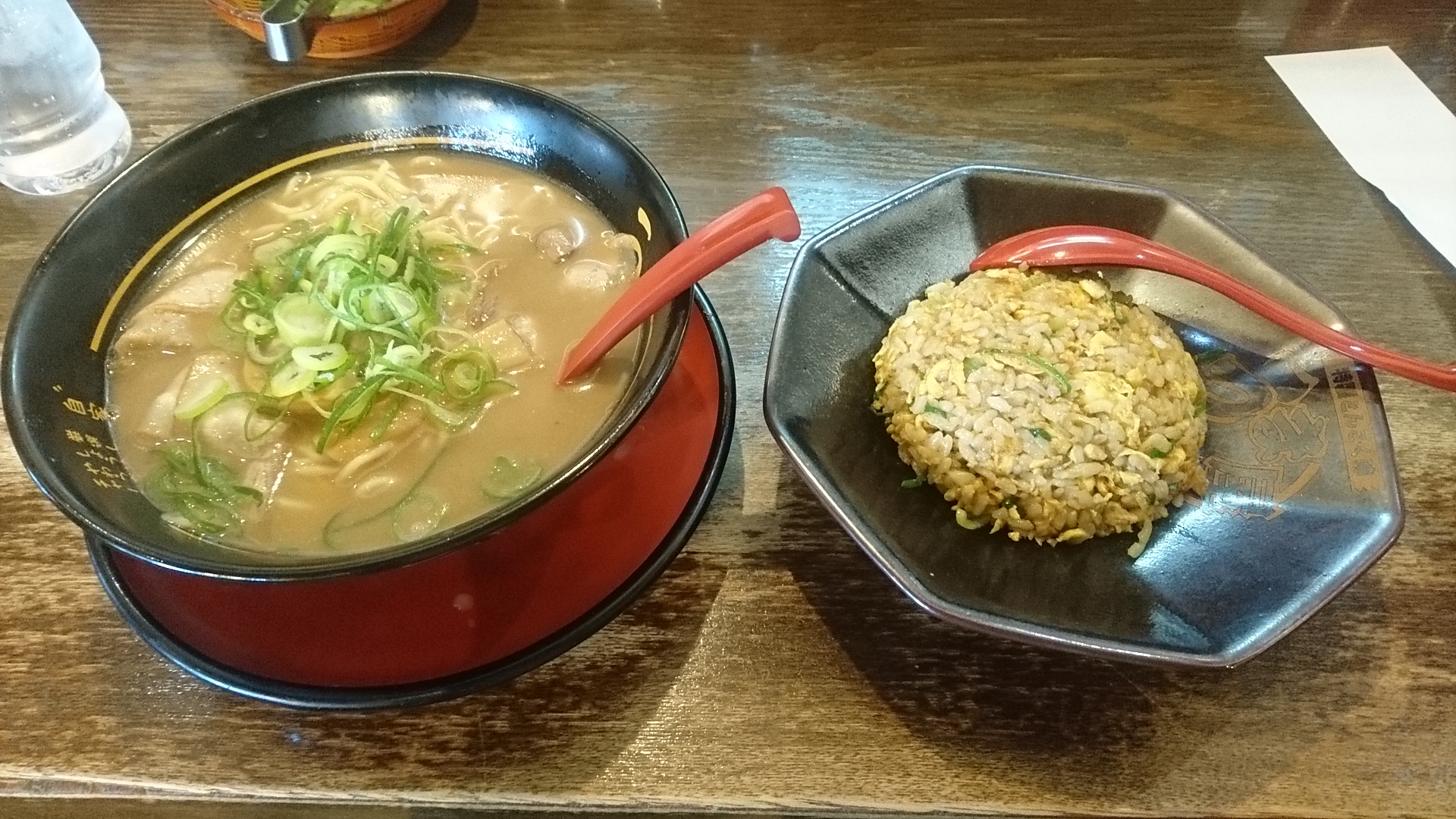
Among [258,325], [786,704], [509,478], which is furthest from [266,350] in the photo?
[786,704]

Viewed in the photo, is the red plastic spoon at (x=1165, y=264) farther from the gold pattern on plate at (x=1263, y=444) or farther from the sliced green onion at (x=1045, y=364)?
the sliced green onion at (x=1045, y=364)

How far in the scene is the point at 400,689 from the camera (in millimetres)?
1146

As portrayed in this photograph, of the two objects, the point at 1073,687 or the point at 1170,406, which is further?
the point at 1170,406

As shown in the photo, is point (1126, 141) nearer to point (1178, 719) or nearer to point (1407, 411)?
point (1407, 411)

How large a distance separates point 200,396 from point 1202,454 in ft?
4.97

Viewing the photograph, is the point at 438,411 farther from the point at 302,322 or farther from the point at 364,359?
the point at 302,322

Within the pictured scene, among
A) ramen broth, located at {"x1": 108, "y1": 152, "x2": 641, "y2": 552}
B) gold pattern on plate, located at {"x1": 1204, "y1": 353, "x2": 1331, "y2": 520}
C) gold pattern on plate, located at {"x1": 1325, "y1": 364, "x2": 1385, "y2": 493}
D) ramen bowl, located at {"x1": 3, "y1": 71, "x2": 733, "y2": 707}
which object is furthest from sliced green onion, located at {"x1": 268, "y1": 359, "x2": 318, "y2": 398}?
gold pattern on plate, located at {"x1": 1325, "y1": 364, "x2": 1385, "y2": 493}

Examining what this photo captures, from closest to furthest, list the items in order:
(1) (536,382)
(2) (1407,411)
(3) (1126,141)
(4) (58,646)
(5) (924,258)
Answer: (4) (58,646), (1) (536,382), (2) (1407,411), (5) (924,258), (3) (1126,141)

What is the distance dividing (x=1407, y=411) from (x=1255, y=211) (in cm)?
56

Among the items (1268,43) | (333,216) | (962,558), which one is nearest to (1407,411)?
(962,558)

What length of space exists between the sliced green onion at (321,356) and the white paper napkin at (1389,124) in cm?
203

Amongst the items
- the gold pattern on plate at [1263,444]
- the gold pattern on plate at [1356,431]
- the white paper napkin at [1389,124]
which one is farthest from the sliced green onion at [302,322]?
the white paper napkin at [1389,124]

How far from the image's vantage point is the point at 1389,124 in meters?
2.05

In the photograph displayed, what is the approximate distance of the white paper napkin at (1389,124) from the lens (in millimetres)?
1868
